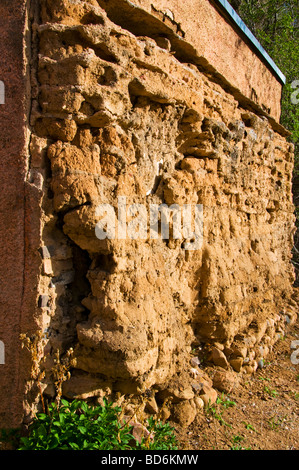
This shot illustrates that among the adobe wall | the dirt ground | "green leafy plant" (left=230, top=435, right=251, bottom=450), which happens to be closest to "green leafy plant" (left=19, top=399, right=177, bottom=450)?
the adobe wall

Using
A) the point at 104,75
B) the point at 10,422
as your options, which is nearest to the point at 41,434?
the point at 10,422

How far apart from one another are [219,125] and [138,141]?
1.13m

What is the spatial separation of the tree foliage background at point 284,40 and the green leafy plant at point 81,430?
20.3ft

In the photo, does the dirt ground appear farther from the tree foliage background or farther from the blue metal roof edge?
the tree foliage background

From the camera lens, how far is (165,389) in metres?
2.69

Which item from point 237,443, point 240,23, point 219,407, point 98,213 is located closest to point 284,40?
point 240,23

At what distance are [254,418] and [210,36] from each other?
3429 millimetres

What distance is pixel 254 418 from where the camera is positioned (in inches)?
121

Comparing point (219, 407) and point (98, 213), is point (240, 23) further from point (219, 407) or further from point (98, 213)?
point (219, 407)

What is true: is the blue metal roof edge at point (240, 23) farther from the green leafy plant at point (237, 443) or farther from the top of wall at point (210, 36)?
the green leafy plant at point (237, 443)

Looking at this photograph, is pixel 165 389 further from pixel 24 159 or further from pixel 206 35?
pixel 206 35

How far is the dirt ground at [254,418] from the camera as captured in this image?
2652 millimetres

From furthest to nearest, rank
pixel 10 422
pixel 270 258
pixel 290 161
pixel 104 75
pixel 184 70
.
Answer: pixel 290 161 < pixel 270 258 < pixel 184 70 < pixel 104 75 < pixel 10 422

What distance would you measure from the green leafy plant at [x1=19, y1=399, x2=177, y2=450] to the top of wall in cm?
253
